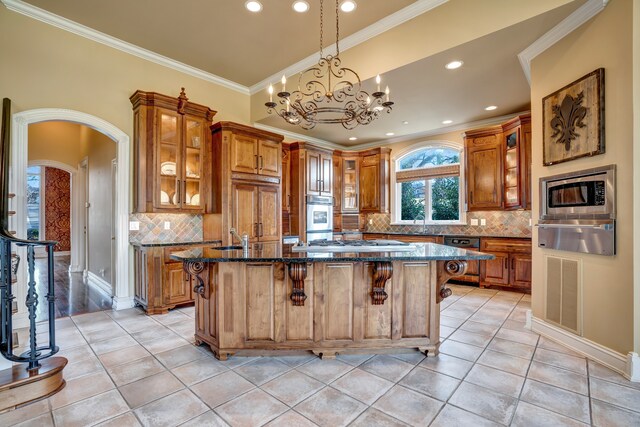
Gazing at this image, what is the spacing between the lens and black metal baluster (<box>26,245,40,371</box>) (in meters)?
1.98

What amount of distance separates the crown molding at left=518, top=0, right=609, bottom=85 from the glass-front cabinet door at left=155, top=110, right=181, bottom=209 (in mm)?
4294

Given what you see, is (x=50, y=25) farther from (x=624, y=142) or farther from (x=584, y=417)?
(x=584, y=417)

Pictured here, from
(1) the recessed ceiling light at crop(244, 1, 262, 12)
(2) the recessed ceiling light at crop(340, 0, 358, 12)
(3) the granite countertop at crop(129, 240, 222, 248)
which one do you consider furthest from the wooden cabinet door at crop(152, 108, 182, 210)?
(2) the recessed ceiling light at crop(340, 0, 358, 12)

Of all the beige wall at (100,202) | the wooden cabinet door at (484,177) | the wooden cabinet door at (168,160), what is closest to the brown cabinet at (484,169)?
the wooden cabinet door at (484,177)

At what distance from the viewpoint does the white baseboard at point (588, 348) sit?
2.34m

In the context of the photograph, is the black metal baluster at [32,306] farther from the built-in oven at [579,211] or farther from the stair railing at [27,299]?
the built-in oven at [579,211]

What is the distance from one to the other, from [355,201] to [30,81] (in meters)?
5.56

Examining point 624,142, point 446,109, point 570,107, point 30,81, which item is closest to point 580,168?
point 624,142

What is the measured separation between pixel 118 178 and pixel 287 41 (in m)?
2.85

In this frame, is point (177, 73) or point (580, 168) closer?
point (580, 168)

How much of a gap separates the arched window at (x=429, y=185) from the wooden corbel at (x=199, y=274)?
16.6 ft

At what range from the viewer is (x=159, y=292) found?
3898 millimetres

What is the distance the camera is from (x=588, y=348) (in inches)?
105

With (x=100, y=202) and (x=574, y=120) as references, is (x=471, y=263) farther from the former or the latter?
(x=100, y=202)
